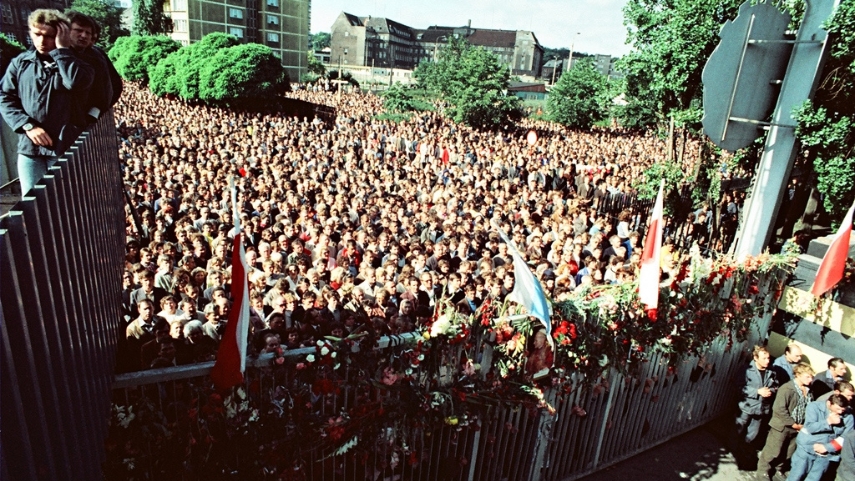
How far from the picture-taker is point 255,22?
71.4 m

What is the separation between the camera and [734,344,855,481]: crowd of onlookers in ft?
18.8

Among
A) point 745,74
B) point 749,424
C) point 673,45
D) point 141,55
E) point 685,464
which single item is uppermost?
point 673,45

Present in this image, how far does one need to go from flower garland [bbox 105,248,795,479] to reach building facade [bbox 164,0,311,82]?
223 feet

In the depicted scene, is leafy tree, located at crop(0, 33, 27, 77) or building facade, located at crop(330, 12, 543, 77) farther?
building facade, located at crop(330, 12, 543, 77)

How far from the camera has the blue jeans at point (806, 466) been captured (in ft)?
19.1

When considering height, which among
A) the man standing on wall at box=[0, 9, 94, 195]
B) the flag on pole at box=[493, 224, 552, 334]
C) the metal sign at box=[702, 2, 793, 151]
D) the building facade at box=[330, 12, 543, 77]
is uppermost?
the building facade at box=[330, 12, 543, 77]

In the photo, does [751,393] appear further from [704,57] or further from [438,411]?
[704,57]

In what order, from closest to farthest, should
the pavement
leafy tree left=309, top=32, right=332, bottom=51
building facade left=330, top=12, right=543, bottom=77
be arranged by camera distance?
1. the pavement
2. building facade left=330, top=12, right=543, bottom=77
3. leafy tree left=309, top=32, right=332, bottom=51

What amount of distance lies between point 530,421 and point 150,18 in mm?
77115

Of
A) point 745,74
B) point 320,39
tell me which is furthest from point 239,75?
point 320,39

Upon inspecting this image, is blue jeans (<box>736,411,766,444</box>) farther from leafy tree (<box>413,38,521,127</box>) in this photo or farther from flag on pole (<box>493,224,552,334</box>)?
leafy tree (<box>413,38,521,127</box>)

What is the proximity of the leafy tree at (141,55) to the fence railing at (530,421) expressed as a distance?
53.3 metres

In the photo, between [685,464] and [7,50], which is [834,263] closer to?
[685,464]

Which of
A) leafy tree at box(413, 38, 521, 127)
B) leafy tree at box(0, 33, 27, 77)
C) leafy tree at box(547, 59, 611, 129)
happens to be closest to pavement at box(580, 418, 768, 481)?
leafy tree at box(0, 33, 27, 77)
